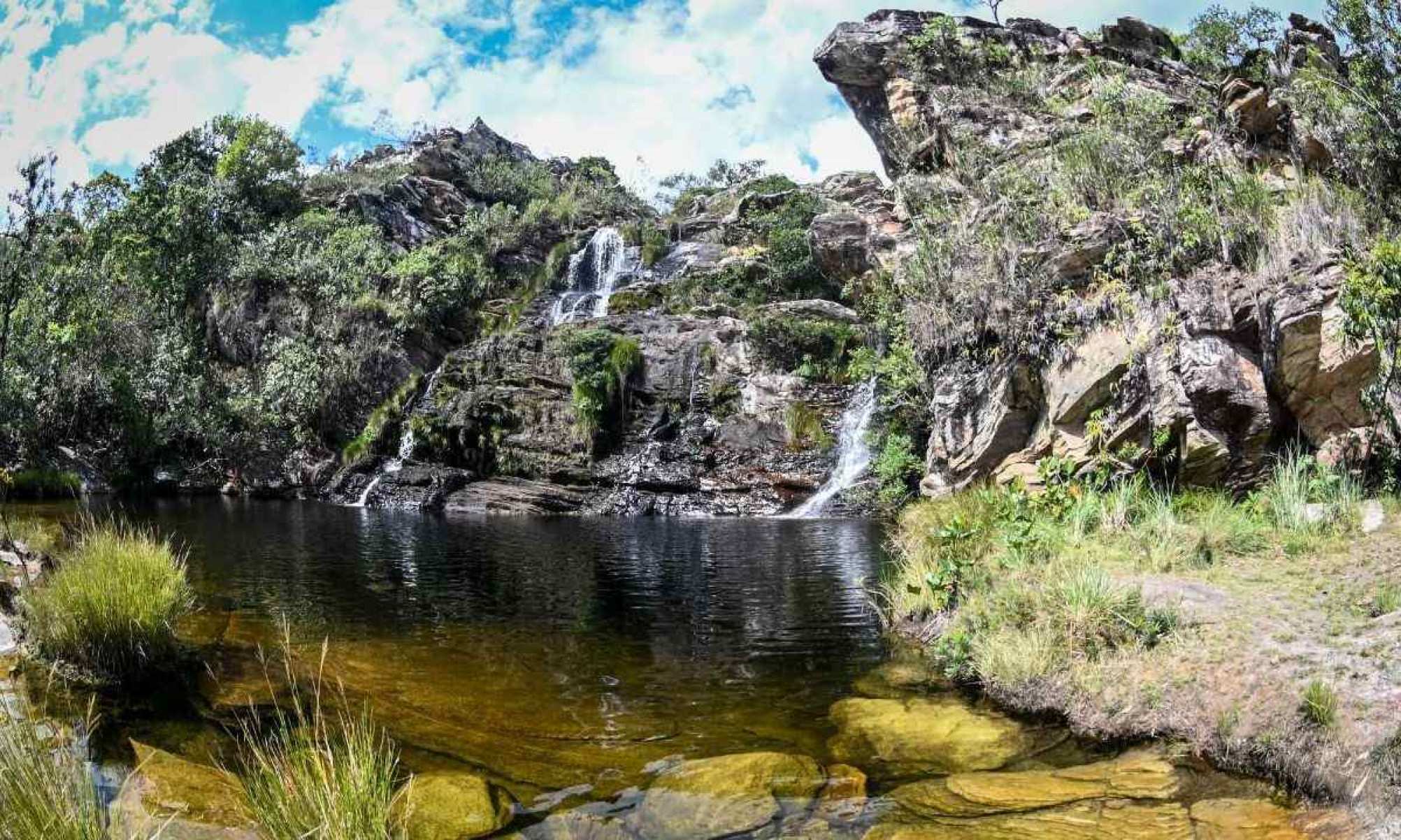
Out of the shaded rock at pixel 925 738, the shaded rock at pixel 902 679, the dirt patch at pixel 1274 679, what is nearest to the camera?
the dirt patch at pixel 1274 679

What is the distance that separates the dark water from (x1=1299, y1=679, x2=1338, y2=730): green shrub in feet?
10.9

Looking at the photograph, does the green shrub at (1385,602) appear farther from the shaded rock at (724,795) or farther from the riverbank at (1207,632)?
the shaded rock at (724,795)

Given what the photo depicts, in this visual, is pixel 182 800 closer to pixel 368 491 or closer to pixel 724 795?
pixel 724 795

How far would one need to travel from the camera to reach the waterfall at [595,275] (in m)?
38.5

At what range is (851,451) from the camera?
27469 millimetres

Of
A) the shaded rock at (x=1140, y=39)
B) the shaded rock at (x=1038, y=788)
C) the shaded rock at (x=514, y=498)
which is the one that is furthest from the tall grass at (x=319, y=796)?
the shaded rock at (x=1140, y=39)

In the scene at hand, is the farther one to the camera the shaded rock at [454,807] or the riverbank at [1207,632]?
the riverbank at [1207,632]

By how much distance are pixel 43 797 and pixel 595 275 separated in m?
40.2

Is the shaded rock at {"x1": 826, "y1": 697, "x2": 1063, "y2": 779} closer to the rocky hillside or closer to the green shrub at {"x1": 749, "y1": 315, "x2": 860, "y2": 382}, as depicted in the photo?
the rocky hillside

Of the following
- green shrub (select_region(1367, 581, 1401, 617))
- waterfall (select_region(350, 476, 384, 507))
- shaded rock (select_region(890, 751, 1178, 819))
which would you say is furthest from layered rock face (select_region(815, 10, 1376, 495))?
waterfall (select_region(350, 476, 384, 507))

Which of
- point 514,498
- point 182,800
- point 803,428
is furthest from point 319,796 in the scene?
point 803,428

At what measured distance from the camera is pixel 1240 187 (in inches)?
519

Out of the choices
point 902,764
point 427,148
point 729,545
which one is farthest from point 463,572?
point 427,148

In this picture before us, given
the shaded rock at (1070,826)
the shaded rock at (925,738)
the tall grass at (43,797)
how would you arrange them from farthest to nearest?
the shaded rock at (925,738), the shaded rock at (1070,826), the tall grass at (43,797)
